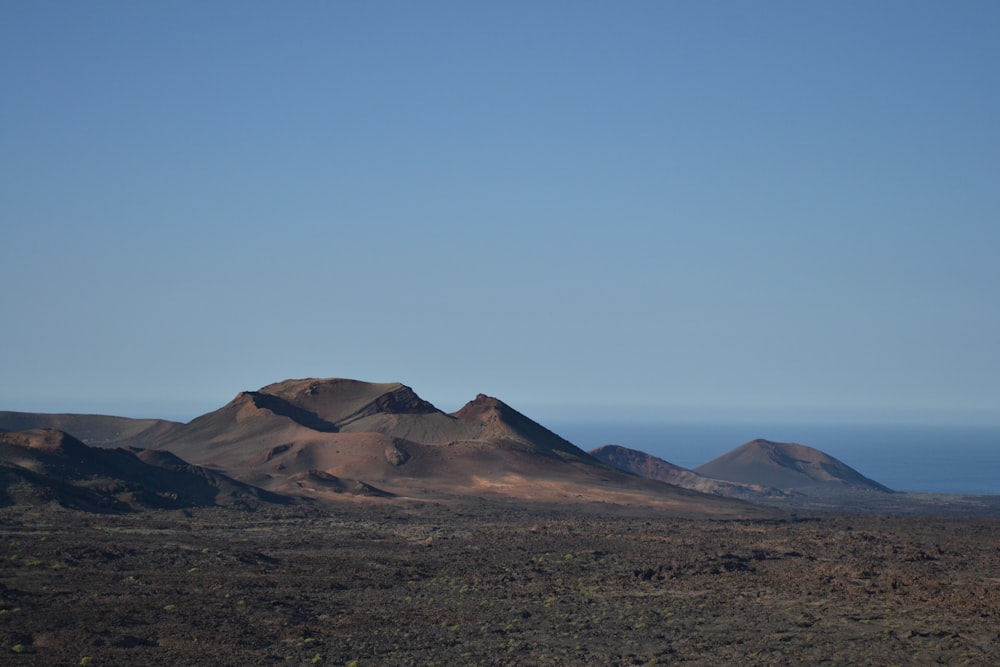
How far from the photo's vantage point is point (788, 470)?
12812 centimetres

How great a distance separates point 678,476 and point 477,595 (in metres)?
86.4

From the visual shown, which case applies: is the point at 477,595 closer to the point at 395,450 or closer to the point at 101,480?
the point at 101,480

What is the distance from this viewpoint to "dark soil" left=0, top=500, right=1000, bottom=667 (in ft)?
90.1

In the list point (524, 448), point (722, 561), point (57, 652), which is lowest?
point (57, 652)

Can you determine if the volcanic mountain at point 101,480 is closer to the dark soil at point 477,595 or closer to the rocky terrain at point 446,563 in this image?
the rocky terrain at point 446,563

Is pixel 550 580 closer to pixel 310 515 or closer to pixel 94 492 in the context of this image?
pixel 310 515

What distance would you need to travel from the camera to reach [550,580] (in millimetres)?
39625

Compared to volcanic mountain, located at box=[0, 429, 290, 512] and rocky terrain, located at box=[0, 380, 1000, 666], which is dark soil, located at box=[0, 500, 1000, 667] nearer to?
rocky terrain, located at box=[0, 380, 1000, 666]

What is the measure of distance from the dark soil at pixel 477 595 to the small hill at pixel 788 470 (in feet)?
213

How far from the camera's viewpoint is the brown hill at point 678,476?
109 metres

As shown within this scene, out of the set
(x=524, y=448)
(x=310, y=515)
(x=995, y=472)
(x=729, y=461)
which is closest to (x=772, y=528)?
(x=310, y=515)

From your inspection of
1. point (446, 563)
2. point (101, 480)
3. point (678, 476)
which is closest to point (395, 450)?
point (101, 480)

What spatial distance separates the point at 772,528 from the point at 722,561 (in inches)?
783

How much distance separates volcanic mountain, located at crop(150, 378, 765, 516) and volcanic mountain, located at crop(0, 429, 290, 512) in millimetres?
5919
